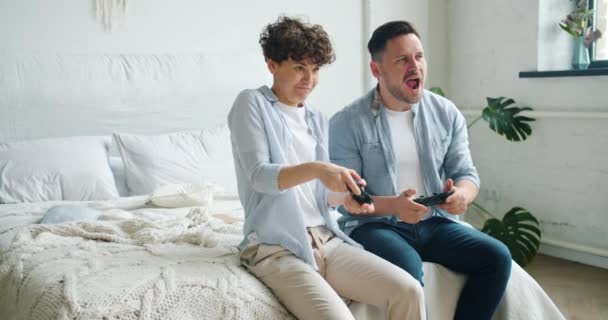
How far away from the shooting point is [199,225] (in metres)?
2.05

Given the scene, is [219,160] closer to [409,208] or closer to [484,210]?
[409,208]

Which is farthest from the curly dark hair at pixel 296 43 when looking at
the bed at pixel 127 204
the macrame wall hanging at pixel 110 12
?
the macrame wall hanging at pixel 110 12

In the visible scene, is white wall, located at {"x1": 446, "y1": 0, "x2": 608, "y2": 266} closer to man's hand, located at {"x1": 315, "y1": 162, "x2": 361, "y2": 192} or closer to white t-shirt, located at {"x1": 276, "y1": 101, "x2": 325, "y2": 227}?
white t-shirt, located at {"x1": 276, "y1": 101, "x2": 325, "y2": 227}

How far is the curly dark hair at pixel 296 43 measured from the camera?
1727mm

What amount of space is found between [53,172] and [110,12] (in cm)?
93

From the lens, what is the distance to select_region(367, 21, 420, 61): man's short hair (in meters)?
2.03

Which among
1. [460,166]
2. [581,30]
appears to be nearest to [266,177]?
[460,166]

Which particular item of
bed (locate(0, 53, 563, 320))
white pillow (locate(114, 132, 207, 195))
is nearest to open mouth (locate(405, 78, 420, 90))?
bed (locate(0, 53, 563, 320))

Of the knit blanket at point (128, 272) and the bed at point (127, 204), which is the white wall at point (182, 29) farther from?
the knit blanket at point (128, 272)

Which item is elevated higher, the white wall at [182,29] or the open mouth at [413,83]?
the white wall at [182,29]

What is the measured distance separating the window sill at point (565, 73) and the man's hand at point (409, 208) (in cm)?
186

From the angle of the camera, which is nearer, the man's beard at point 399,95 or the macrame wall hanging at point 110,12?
the man's beard at point 399,95

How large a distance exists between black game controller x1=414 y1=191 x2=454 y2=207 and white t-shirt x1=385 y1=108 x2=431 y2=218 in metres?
0.18

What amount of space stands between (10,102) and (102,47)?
570mm
